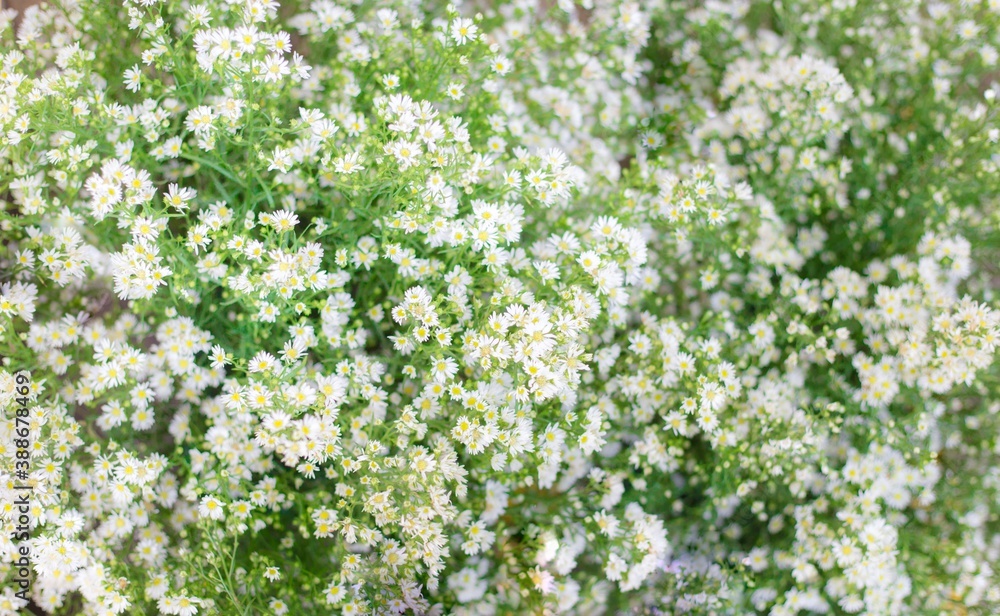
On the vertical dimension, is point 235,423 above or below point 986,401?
below

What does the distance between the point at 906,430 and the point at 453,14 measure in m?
1.86

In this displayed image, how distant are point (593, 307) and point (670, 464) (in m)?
0.73

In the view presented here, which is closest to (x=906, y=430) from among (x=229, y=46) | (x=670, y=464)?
(x=670, y=464)

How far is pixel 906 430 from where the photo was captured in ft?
7.46

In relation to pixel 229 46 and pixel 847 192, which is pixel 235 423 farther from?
pixel 847 192

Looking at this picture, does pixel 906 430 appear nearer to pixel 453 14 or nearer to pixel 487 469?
pixel 487 469

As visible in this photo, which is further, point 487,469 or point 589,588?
point 589,588

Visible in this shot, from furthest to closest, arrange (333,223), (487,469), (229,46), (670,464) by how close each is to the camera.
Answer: (670,464)
(487,469)
(333,223)
(229,46)

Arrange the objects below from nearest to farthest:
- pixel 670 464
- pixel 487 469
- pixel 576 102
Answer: pixel 487 469 < pixel 670 464 < pixel 576 102

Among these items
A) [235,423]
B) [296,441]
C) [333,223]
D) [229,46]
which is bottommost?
[296,441]

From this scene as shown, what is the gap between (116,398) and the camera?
1.97 meters

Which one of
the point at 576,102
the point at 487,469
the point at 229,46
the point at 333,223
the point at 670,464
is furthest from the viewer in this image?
the point at 576,102

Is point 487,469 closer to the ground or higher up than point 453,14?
closer to the ground

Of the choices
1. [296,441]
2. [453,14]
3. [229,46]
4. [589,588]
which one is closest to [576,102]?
[453,14]
